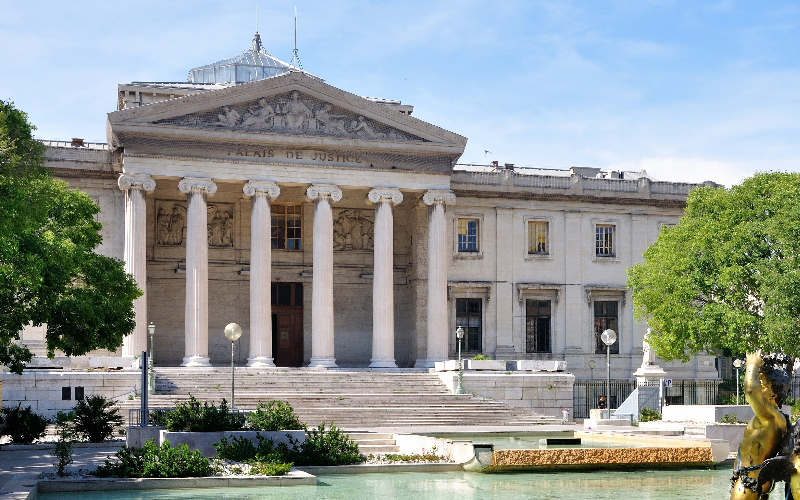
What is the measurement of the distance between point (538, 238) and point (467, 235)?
4.20 m

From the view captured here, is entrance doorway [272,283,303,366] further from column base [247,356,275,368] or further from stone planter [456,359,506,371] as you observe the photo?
stone planter [456,359,506,371]

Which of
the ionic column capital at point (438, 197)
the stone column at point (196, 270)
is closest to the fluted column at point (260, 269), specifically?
the stone column at point (196, 270)

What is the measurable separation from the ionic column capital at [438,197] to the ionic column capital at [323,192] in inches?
174

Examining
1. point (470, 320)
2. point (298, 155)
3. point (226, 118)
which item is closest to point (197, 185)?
point (226, 118)

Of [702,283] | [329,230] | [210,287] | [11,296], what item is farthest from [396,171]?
[11,296]

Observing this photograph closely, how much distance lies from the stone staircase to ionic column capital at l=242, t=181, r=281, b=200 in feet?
26.7

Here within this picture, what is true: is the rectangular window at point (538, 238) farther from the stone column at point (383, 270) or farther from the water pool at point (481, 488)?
the water pool at point (481, 488)

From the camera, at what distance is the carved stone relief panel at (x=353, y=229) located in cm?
5575

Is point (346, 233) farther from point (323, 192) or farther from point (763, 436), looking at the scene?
point (763, 436)

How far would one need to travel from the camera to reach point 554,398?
4750 centimetres

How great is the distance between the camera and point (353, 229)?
5612 centimetres

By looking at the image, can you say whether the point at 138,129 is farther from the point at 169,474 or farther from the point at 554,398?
the point at 169,474

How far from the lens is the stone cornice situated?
56.0 m

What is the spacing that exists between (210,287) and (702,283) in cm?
2485
